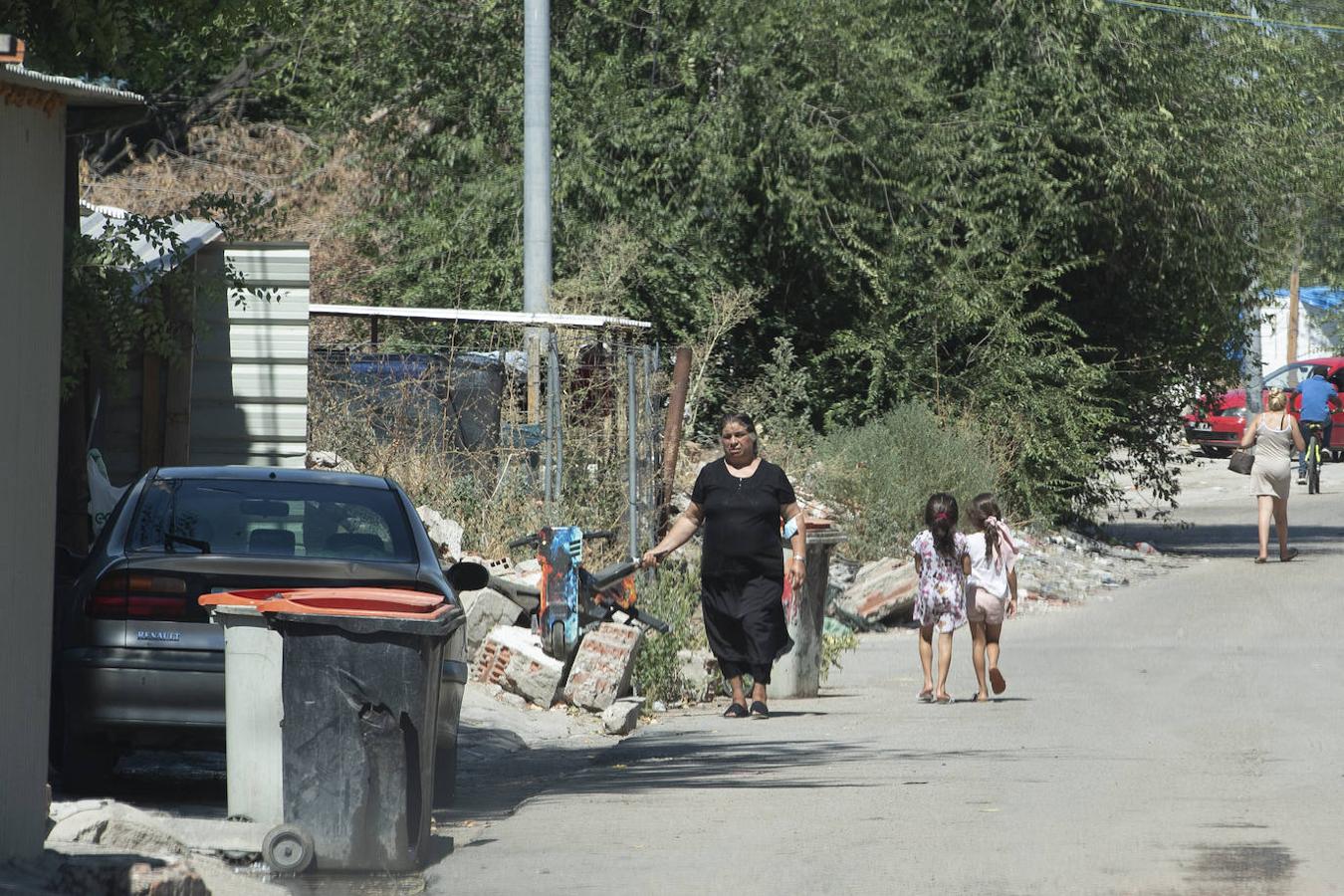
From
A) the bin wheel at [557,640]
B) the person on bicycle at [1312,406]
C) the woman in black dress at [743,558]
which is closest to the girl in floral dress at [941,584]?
the woman in black dress at [743,558]

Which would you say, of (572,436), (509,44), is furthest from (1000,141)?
(572,436)

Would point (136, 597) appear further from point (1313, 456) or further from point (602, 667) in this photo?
point (1313, 456)

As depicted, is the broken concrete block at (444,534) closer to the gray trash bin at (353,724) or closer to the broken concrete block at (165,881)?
the gray trash bin at (353,724)

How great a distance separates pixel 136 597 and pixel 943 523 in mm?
5882

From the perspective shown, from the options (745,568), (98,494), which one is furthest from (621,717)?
(98,494)

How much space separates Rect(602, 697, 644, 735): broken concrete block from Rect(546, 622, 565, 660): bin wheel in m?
0.51

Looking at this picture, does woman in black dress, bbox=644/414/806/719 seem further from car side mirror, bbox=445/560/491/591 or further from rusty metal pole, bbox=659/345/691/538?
rusty metal pole, bbox=659/345/691/538

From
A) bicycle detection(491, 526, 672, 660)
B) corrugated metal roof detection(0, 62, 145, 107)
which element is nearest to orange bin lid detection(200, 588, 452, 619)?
corrugated metal roof detection(0, 62, 145, 107)

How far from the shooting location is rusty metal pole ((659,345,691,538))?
16.5 metres

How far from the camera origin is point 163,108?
30562 millimetres

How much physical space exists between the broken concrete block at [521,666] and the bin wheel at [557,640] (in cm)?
5

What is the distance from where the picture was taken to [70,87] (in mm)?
5840

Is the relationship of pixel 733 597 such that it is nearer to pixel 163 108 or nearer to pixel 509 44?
pixel 509 44

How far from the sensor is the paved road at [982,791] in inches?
253
